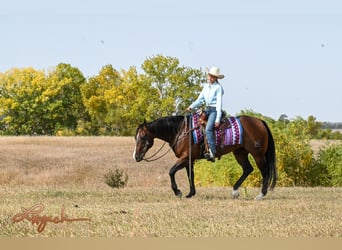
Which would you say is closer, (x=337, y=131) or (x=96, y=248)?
(x=96, y=248)

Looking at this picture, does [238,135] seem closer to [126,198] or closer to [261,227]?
[126,198]

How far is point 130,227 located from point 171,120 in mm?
4249

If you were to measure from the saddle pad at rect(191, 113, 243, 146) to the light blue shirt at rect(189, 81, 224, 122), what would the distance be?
50 cm

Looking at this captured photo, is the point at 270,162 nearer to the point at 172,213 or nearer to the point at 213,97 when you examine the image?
the point at 213,97

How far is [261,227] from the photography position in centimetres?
874

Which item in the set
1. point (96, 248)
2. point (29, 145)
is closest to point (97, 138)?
point (29, 145)

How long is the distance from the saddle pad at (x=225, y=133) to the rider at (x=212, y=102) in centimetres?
17

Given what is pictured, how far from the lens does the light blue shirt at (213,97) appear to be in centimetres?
1184

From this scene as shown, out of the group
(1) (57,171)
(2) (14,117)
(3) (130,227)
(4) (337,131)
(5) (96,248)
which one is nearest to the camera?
(5) (96,248)

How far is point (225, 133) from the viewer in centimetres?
1266

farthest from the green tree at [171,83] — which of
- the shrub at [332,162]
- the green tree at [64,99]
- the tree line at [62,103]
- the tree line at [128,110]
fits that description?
the green tree at [64,99]

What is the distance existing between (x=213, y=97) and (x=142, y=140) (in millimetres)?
1507

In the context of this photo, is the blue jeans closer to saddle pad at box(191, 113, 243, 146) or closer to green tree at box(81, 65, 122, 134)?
saddle pad at box(191, 113, 243, 146)

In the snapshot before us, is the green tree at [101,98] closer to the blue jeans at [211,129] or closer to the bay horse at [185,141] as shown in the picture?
the bay horse at [185,141]
